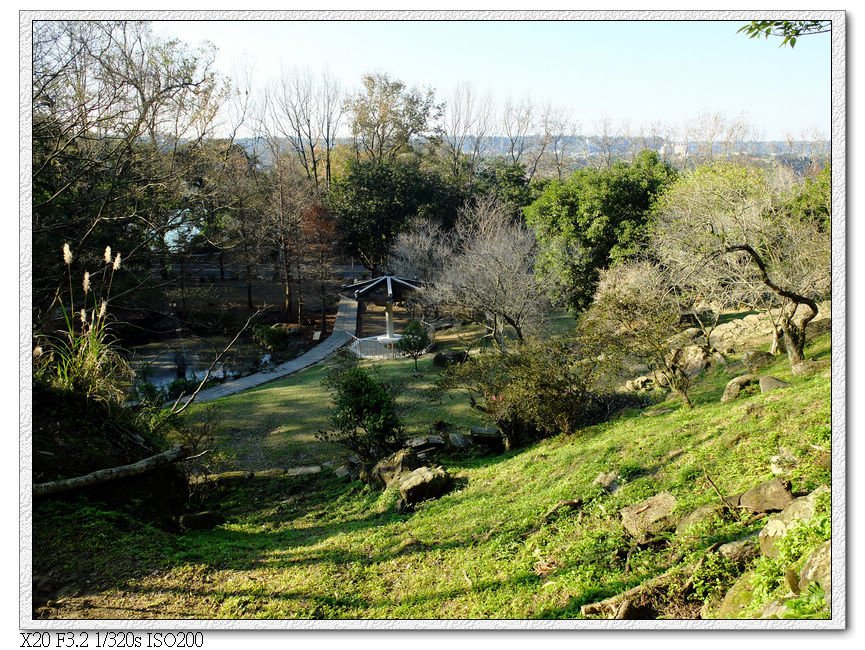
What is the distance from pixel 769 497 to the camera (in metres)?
4.28

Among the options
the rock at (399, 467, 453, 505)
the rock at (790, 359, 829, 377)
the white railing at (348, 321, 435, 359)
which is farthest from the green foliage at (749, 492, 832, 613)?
the white railing at (348, 321, 435, 359)

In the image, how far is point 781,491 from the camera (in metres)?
4.27

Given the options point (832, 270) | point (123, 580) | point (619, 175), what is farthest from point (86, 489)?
point (619, 175)

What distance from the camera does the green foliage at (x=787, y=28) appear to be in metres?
4.51

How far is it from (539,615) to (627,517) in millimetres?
1211

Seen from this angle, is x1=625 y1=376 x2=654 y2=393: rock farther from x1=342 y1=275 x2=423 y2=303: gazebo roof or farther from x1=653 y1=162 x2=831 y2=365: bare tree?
x1=342 y1=275 x2=423 y2=303: gazebo roof

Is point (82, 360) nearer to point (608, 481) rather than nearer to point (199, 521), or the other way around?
point (199, 521)

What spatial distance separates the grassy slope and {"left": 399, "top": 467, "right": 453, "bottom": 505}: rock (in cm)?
23

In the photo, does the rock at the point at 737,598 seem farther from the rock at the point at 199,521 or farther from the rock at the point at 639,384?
the rock at the point at 639,384

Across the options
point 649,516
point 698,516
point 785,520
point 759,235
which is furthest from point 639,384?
point 785,520

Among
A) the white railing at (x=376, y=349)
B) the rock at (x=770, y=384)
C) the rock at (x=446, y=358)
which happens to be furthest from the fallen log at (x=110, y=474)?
the white railing at (x=376, y=349)

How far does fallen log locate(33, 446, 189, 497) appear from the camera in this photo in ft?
15.2

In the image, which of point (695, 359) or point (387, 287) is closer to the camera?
point (695, 359)

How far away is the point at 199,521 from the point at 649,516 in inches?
168
